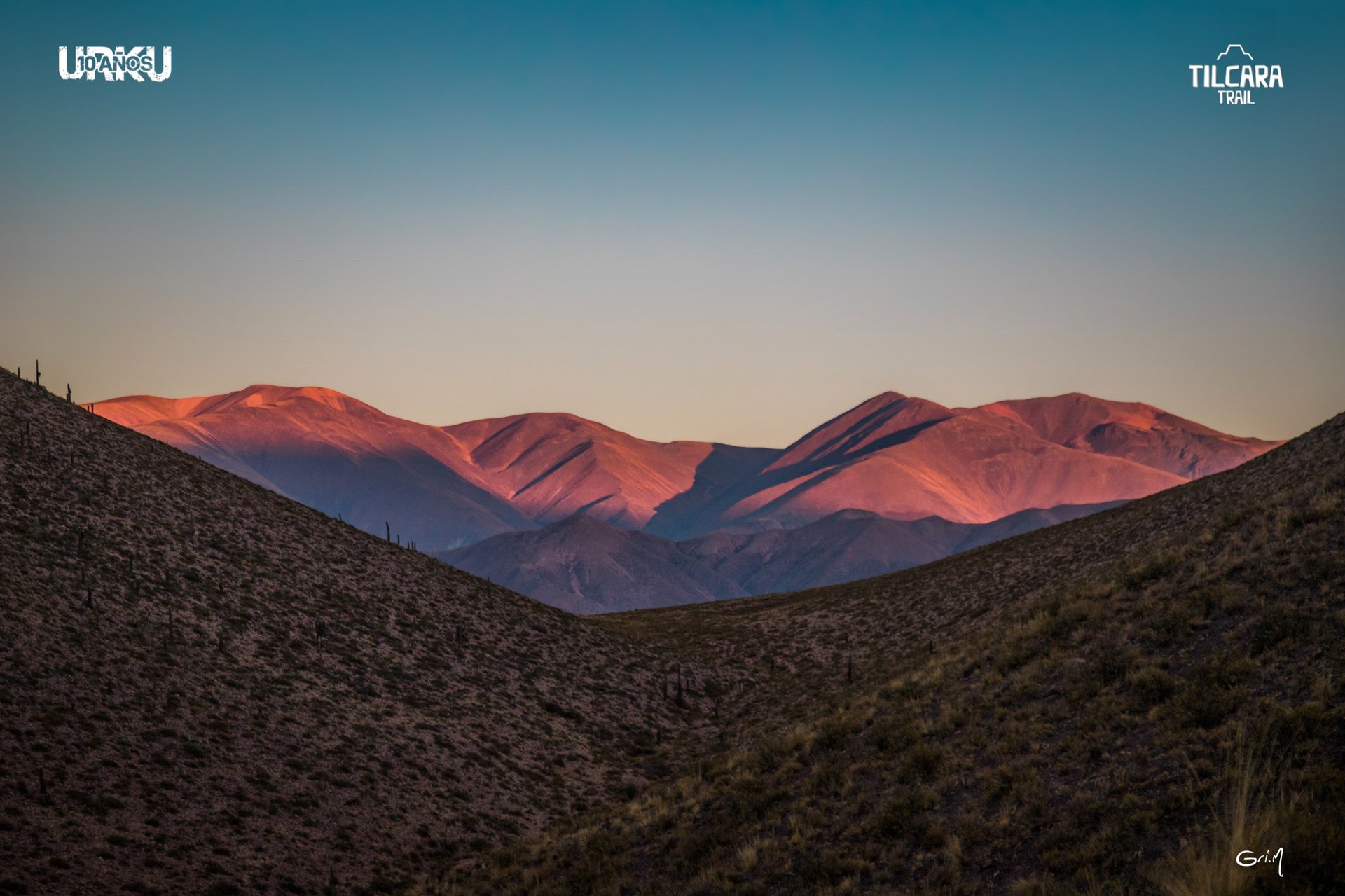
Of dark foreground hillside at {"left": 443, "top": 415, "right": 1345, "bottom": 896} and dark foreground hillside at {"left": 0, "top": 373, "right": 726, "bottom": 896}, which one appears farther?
dark foreground hillside at {"left": 0, "top": 373, "right": 726, "bottom": 896}

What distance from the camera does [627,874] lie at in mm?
20359

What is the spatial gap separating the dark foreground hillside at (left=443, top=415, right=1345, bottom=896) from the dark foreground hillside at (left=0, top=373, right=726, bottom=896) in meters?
6.12

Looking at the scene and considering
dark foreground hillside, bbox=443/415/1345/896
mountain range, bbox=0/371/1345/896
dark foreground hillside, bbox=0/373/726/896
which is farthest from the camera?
dark foreground hillside, bbox=0/373/726/896

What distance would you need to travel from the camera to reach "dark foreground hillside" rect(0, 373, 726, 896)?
2567 centimetres

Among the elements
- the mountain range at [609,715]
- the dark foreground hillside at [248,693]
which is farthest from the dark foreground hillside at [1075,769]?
the dark foreground hillside at [248,693]

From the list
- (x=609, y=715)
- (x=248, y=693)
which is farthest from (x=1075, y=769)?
(x=609, y=715)

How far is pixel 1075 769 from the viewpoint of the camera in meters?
16.8

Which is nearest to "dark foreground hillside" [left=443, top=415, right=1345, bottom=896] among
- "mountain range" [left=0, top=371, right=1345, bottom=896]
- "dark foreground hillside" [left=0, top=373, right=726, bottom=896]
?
"mountain range" [left=0, top=371, right=1345, bottom=896]

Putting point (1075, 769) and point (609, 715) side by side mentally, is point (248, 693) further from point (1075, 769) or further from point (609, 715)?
point (1075, 769)

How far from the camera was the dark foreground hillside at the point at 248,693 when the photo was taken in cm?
2567

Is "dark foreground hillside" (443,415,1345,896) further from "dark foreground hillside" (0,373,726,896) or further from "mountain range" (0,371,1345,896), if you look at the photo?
Result: "dark foreground hillside" (0,373,726,896)

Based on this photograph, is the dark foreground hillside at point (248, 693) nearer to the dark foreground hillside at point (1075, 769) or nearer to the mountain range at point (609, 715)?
the mountain range at point (609, 715)

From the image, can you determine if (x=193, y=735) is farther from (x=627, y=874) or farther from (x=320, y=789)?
(x=627, y=874)

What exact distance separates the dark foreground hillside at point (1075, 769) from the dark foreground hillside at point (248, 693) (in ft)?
20.1
